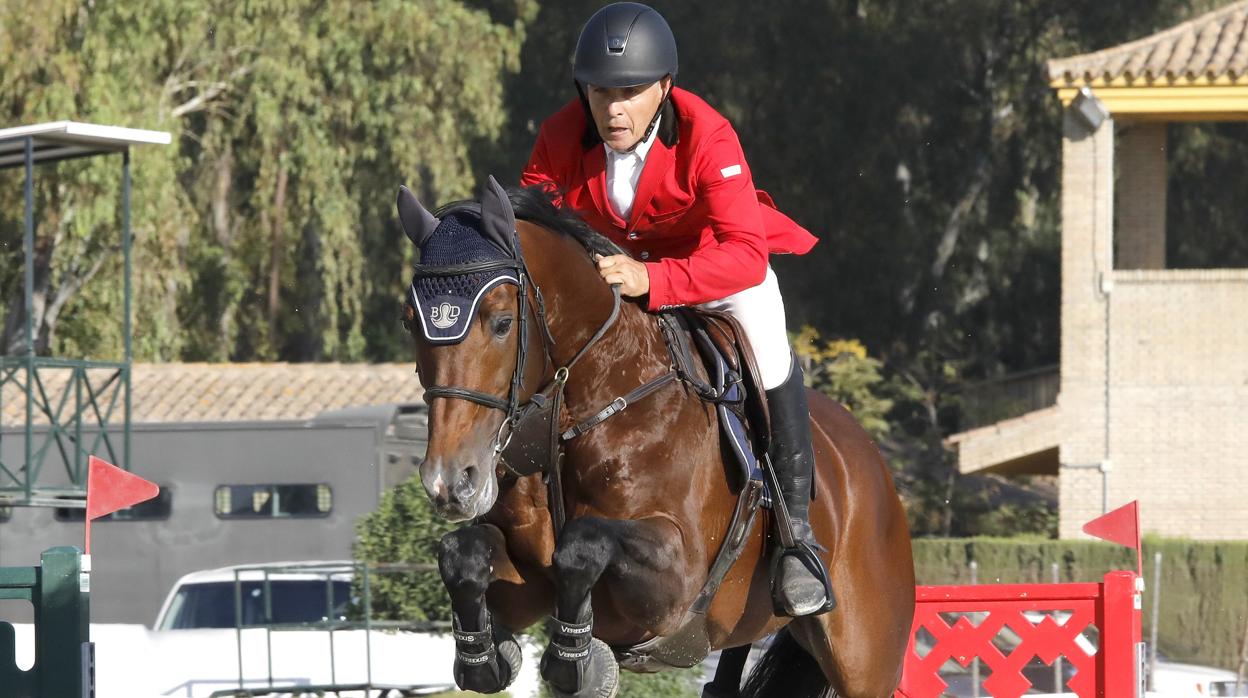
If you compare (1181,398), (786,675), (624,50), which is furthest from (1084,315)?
(624,50)

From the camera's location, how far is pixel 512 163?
33.8 metres

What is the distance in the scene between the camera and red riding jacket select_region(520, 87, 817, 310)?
4727mm

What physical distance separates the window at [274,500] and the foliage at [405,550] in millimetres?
4002

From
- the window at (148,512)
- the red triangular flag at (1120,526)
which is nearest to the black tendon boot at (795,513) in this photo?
the red triangular flag at (1120,526)

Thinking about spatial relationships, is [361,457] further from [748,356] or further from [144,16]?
[748,356]

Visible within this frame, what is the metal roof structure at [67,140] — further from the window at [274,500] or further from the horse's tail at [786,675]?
the horse's tail at [786,675]

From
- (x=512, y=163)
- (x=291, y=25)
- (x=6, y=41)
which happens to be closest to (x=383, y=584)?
(x=6, y=41)

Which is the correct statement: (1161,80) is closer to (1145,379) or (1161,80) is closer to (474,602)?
(1145,379)

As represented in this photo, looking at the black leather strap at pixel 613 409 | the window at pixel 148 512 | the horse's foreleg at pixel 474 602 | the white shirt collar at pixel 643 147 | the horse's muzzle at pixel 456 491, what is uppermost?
the white shirt collar at pixel 643 147

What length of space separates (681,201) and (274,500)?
1344 centimetres

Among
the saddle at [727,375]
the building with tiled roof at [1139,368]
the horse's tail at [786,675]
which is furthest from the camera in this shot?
the building with tiled roof at [1139,368]

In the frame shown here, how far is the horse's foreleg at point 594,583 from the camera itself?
4305mm

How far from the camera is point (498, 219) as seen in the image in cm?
429

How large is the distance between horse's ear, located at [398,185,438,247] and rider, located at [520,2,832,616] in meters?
0.50
